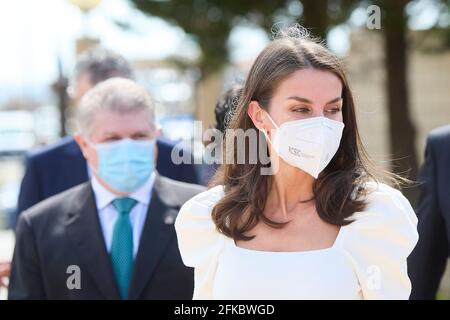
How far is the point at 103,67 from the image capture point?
4.73m

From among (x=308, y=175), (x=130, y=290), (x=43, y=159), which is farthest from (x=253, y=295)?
(x=43, y=159)

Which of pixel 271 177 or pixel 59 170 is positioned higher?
pixel 271 177

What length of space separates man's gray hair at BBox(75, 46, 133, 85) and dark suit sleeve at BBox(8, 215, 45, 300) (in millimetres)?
1513

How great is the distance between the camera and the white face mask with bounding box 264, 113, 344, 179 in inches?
96.2

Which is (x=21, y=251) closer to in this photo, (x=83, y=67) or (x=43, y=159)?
(x=43, y=159)

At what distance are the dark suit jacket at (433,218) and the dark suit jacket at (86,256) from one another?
92 cm

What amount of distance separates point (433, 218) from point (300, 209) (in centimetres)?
101

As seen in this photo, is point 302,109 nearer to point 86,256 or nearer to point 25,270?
point 86,256

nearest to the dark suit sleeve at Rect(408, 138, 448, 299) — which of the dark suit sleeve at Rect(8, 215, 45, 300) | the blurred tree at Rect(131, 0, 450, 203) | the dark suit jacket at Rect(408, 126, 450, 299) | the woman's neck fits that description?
the dark suit jacket at Rect(408, 126, 450, 299)

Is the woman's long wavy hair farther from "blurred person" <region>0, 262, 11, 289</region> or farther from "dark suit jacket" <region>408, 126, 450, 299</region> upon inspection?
"blurred person" <region>0, 262, 11, 289</region>

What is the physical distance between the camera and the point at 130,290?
321cm

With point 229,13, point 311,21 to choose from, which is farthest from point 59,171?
point 229,13

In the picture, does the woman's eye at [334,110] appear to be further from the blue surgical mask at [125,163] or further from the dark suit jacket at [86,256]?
the blue surgical mask at [125,163]
